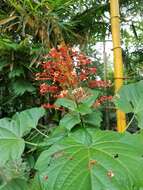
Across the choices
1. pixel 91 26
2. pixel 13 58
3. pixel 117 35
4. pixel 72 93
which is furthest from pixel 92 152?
pixel 91 26

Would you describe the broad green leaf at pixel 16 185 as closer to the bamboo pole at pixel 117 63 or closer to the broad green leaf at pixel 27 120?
the broad green leaf at pixel 27 120

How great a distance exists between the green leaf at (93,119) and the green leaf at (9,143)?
0.17 m

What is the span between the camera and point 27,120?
3.85 feet

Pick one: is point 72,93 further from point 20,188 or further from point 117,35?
point 117,35

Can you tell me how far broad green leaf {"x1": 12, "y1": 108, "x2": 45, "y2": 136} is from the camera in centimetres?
115

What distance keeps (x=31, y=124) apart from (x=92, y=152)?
0.31 metres

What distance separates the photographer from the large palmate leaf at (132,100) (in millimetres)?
1138

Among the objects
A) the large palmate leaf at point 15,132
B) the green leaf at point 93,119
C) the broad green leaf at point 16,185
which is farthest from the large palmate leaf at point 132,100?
Answer: the broad green leaf at point 16,185

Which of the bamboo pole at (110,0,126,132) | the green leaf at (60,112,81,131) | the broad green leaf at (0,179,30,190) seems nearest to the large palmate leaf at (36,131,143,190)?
the green leaf at (60,112,81,131)

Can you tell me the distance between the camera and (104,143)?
926mm

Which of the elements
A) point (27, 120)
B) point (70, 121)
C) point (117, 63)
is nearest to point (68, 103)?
point (70, 121)

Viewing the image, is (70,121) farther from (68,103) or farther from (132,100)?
(132,100)

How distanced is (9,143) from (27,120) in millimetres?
136

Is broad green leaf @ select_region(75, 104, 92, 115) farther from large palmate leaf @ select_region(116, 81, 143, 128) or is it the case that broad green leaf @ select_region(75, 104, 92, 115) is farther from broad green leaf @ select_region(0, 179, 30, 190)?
broad green leaf @ select_region(0, 179, 30, 190)
